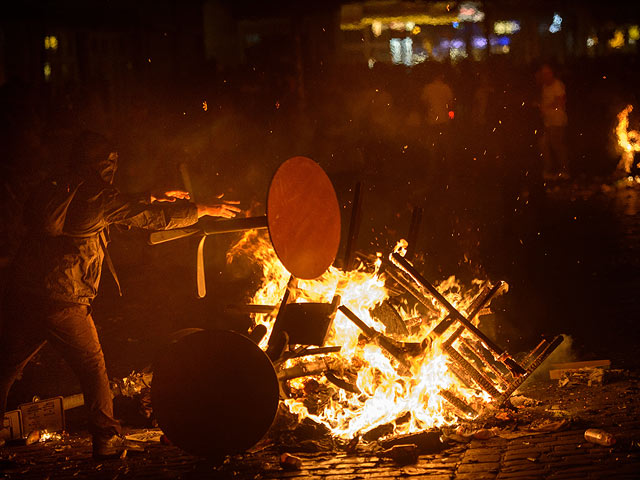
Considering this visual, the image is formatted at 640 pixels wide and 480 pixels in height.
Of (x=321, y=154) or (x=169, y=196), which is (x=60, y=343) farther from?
(x=321, y=154)

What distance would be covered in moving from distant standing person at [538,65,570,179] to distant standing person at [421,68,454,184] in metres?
2.47

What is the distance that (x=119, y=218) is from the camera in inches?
228

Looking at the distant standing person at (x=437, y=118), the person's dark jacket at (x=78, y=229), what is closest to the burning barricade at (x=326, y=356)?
the person's dark jacket at (x=78, y=229)

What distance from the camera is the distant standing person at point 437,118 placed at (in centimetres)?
2006

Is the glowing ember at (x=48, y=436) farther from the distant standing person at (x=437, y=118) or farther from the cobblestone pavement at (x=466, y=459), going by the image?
the distant standing person at (x=437, y=118)

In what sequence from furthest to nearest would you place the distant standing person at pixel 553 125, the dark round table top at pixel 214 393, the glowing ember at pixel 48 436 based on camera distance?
the distant standing person at pixel 553 125 → the glowing ember at pixel 48 436 → the dark round table top at pixel 214 393

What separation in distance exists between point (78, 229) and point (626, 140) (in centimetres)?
2076

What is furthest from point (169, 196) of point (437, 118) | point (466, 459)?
point (437, 118)

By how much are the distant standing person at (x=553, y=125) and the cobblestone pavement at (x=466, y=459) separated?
13.9 m

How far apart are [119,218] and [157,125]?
11.3 meters

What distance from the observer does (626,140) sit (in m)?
23.2

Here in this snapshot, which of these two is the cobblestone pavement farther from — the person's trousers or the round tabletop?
the round tabletop

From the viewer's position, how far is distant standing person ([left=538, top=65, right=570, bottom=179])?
63.7ft

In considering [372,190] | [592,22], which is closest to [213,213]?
[372,190]
